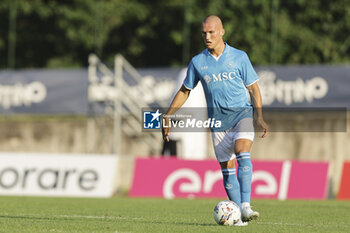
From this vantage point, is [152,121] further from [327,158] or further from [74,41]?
[74,41]

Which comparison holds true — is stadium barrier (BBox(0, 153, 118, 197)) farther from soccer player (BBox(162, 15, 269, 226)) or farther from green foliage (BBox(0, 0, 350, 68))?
soccer player (BBox(162, 15, 269, 226))

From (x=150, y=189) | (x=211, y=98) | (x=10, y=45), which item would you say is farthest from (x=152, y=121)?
(x=10, y=45)

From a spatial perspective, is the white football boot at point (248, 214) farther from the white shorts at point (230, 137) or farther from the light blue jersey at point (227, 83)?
the light blue jersey at point (227, 83)

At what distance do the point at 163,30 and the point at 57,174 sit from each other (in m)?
10.2

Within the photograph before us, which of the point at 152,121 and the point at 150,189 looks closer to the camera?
the point at 152,121

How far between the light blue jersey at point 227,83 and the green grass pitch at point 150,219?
137 cm

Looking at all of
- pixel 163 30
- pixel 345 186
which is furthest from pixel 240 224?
pixel 163 30

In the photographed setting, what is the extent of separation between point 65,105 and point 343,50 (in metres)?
8.40

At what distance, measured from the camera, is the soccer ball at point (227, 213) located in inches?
388

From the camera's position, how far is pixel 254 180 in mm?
18953

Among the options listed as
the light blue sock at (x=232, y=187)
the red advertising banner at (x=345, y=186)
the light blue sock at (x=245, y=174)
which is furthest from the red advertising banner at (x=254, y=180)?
the light blue sock at (x=245, y=174)

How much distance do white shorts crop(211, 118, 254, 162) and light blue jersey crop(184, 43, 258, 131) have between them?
2.5 inches

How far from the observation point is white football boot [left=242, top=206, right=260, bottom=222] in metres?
9.66

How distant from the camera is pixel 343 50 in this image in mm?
24891
